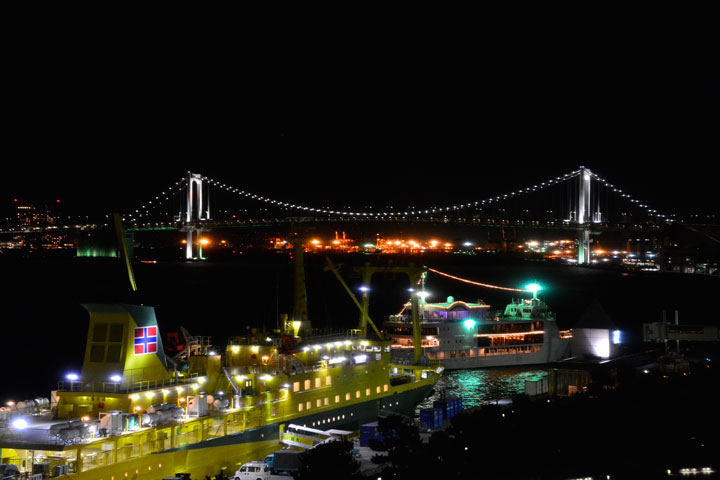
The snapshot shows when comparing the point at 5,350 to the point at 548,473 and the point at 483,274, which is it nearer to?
the point at 548,473

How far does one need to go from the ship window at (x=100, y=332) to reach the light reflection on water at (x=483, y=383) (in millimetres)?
13560

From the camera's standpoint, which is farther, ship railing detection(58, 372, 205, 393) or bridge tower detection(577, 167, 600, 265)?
bridge tower detection(577, 167, 600, 265)

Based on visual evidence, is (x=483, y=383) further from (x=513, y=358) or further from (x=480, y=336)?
(x=513, y=358)

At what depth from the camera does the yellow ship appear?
14297mm

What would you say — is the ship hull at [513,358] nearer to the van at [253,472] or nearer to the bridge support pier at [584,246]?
the van at [253,472]

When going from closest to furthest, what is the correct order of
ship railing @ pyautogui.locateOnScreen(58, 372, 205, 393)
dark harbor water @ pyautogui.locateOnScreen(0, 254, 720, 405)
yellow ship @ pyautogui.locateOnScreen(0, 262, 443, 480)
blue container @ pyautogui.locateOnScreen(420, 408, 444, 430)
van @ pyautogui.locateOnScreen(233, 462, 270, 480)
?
yellow ship @ pyautogui.locateOnScreen(0, 262, 443, 480)
van @ pyautogui.locateOnScreen(233, 462, 270, 480)
ship railing @ pyautogui.locateOnScreen(58, 372, 205, 393)
blue container @ pyautogui.locateOnScreen(420, 408, 444, 430)
dark harbor water @ pyautogui.locateOnScreen(0, 254, 720, 405)

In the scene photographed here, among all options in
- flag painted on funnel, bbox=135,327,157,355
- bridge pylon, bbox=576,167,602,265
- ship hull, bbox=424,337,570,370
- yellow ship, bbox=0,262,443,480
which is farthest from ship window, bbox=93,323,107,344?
bridge pylon, bbox=576,167,602,265

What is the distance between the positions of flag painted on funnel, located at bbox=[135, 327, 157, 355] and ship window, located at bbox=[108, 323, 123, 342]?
337mm

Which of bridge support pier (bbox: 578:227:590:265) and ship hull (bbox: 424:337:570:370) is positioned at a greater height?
bridge support pier (bbox: 578:227:590:265)

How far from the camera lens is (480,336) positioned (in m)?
38.3

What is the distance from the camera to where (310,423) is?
66.5 ft

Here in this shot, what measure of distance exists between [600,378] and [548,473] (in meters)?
11.3

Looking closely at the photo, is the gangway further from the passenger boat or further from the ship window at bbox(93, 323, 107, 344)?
the passenger boat

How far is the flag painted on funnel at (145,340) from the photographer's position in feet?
54.7
